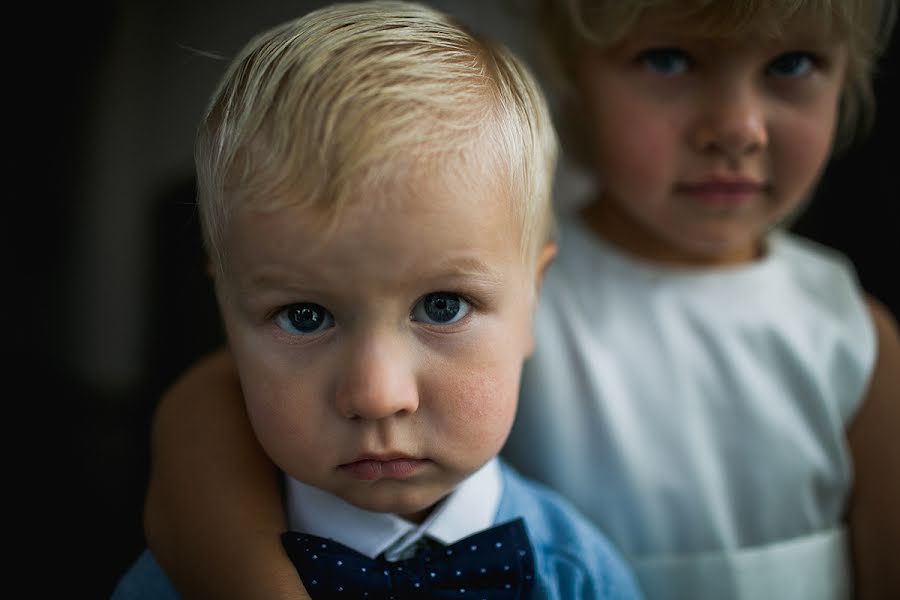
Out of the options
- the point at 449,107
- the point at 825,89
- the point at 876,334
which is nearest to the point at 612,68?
the point at 825,89

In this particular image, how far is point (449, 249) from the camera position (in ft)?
2.27

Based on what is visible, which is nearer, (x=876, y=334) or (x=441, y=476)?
(x=441, y=476)

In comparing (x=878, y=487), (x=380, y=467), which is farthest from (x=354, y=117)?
(x=878, y=487)

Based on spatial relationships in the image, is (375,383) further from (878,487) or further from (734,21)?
(878,487)

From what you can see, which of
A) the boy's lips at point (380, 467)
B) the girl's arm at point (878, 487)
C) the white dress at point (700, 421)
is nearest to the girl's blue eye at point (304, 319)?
the boy's lips at point (380, 467)

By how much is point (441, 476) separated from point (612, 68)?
20.8 inches

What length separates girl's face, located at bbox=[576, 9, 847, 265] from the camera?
0.95 m

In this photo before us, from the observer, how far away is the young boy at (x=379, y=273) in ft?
2.21

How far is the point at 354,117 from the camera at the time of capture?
675 millimetres

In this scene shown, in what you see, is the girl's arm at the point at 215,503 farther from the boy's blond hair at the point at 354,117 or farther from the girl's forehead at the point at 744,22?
the girl's forehead at the point at 744,22

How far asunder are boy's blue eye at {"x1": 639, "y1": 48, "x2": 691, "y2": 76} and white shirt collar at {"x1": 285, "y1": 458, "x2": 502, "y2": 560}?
19.1 inches

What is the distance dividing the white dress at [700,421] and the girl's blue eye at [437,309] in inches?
14.7

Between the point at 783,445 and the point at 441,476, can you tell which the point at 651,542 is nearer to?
the point at 783,445


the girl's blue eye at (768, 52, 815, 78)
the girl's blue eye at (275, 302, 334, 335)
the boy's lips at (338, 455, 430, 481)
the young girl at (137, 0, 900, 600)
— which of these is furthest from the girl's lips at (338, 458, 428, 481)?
the girl's blue eye at (768, 52, 815, 78)
